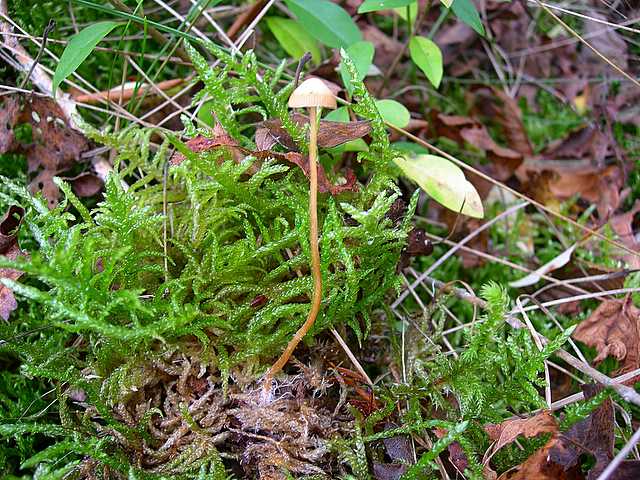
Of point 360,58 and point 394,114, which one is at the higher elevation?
point 360,58

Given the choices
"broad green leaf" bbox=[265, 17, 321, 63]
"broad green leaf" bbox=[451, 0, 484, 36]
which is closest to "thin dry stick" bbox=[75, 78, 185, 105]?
"broad green leaf" bbox=[265, 17, 321, 63]

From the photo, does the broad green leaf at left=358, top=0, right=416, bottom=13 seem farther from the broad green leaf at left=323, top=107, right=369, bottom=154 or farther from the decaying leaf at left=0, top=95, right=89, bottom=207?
the decaying leaf at left=0, top=95, right=89, bottom=207

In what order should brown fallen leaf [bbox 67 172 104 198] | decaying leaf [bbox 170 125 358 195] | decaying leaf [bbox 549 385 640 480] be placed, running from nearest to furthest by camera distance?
decaying leaf [bbox 549 385 640 480]
decaying leaf [bbox 170 125 358 195]
brown fallen leaf [bbox 67 172 104 198]

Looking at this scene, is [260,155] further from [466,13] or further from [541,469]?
[541,469]

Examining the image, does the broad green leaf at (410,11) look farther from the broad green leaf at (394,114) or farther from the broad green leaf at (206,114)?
the broad green leaf at (206,114)

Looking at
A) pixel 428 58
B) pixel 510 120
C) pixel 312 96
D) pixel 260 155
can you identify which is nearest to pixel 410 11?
pixel 428 58

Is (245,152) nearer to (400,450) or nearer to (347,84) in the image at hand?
(347,84)

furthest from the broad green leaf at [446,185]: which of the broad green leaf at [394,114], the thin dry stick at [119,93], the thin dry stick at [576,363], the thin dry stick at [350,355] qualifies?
the thin dry stick at [119,93]
